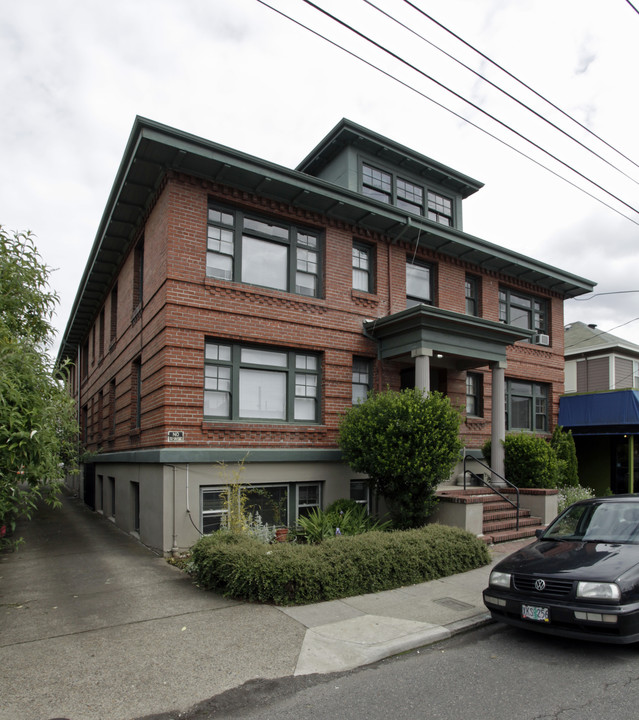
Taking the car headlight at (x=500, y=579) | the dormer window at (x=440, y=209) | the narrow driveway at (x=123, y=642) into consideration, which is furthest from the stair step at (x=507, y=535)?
the dormer window at (x=440, y=209)

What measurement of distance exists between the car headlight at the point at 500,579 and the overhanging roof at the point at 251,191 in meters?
8.57

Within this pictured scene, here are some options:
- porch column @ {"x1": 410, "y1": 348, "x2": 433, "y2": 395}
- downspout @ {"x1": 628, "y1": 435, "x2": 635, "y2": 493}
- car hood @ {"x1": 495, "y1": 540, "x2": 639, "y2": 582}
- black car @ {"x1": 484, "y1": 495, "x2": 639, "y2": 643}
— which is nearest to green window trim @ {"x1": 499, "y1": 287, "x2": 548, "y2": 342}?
downspout @ {"x1": 628, "y1": 435, "x2": 635, "y2": 493}

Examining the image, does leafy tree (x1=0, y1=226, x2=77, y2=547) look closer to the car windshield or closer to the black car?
the black car

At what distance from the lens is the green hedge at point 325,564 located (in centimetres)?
727

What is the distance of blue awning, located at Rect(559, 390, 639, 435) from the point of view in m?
16.5

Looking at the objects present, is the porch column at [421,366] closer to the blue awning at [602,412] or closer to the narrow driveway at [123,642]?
the narrow driveway at [123,642]

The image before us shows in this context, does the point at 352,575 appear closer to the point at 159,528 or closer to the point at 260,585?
the point at 260,585

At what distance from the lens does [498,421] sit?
1390cm

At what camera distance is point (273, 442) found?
1146cm

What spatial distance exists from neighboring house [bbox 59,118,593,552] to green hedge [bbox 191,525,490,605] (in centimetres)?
266

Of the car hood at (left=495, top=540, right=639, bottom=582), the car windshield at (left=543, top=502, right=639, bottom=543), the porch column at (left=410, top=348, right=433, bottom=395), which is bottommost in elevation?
the car hood at (left=495, top=540, right=639, bottom=582)

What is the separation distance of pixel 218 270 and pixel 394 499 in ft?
19.3

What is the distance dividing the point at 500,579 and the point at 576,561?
834 mm

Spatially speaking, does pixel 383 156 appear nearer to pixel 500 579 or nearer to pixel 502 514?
pixel 502 514
